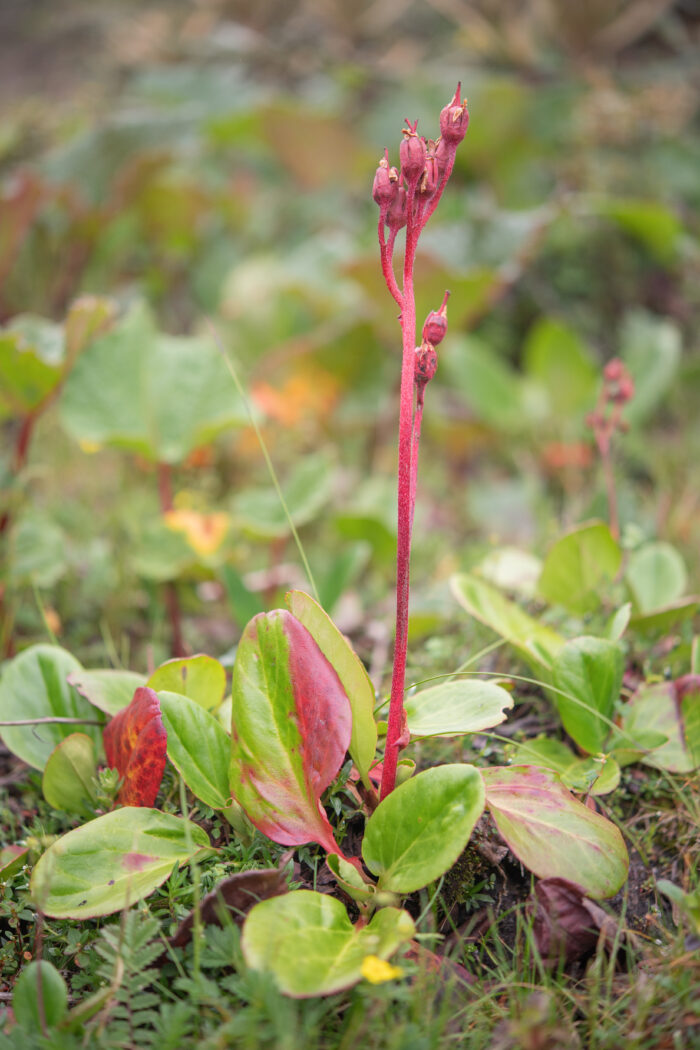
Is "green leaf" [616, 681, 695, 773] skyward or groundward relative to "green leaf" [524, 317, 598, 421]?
groundward

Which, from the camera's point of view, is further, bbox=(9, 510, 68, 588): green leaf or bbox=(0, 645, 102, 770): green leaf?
bbox=(9, 510, 68, 588): green leaf

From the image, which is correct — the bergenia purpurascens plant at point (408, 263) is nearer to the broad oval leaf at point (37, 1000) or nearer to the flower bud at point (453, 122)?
the flower bud at point (453, 122)

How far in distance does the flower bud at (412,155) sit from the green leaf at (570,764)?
0.67 metres

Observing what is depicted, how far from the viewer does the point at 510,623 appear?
1.18 meters

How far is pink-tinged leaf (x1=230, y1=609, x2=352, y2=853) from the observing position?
85cm

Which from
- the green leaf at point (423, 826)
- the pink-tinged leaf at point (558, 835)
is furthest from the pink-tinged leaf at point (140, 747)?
the pink-tinged leaf at point (558, 835)

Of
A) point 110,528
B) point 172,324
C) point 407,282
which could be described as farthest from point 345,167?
point 407,282

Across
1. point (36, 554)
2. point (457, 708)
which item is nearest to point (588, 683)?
point (457, 708)

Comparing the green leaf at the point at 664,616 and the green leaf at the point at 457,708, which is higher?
the green leaf at the point at 457,708

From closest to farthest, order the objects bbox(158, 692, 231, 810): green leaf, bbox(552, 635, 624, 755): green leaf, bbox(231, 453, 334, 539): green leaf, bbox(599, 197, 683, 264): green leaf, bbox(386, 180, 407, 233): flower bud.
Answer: bbox(386, 180, 407, 233): flower bud < bbox(158, 692, 231, 810): green leaf < bbox(552, 635, 624, 755): green leaf < bbox(231, 453, 334, 539): green leaf < bbox(599, 197, 683, 264): green leaf

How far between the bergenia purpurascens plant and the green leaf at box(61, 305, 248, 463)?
94 cm

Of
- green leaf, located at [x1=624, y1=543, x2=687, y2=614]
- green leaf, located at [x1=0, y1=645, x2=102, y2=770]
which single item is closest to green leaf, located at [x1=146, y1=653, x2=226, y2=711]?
green leaf, located at [x1=0, y1=645, x2=102, y2=770]

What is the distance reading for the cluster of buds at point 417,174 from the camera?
771mm

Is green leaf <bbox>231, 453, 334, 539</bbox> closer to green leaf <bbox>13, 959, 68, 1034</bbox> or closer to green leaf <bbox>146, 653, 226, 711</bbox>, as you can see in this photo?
green leaf <bbox>146, 653, 226, 711</bbox>
